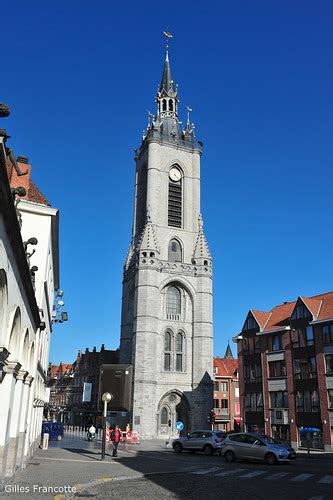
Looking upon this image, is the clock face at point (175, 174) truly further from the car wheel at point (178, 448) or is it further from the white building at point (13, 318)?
the white building at point (13, 318)

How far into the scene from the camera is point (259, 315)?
1966 inches

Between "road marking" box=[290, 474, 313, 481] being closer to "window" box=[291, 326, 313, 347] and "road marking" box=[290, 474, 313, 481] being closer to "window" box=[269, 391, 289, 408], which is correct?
"window" box=[291, 326, 313, 347]

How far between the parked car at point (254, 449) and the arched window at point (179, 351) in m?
29.9

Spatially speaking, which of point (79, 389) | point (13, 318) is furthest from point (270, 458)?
point (79, 389)

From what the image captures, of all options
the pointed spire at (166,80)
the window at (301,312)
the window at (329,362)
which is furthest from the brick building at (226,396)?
the pointed spire at (166,80)

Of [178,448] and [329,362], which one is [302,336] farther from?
[178,448]

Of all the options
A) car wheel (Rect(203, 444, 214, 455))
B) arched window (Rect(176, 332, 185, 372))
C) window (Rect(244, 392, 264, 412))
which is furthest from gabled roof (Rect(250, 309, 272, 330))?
car wheel (Rect(203, 444, 214, 455))

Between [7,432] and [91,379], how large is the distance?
66973mm

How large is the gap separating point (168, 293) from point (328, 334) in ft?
72.6

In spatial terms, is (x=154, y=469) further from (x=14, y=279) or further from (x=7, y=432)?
(x=14, y=279)

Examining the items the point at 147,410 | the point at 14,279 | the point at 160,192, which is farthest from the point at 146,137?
the point at 14,279

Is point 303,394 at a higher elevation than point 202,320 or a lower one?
lower

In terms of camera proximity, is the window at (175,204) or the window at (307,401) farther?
the window at (175,204)

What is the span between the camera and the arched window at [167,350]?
5484 cm
